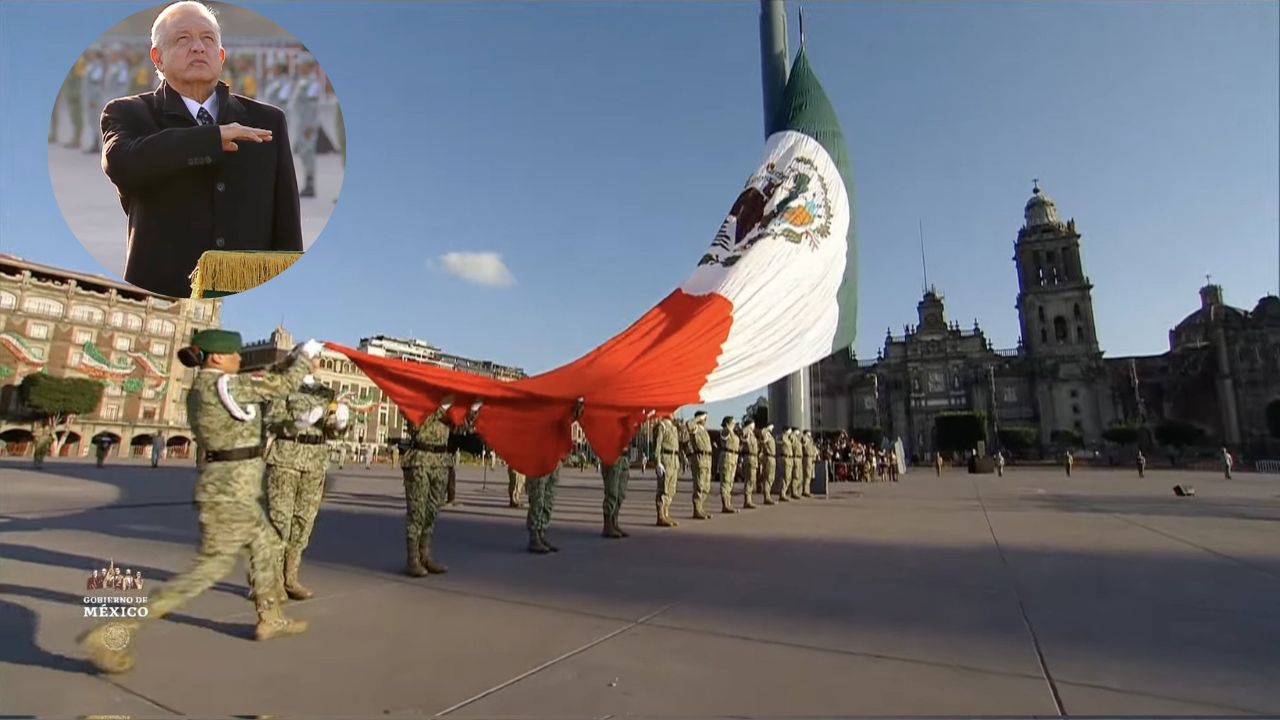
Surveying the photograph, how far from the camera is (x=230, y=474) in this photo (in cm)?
341

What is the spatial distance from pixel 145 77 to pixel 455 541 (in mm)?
5236

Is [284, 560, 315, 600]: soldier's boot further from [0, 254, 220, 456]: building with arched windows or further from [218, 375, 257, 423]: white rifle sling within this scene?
[0, 254, 220, 456]: building with arched windows

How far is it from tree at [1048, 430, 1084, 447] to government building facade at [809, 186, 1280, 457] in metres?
0.68

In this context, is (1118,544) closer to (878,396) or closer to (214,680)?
(214,680)

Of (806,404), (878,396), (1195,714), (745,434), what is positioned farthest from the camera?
(878,396)

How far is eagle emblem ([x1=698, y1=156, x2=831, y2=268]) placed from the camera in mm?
9781

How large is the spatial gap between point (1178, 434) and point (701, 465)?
58.0 meters

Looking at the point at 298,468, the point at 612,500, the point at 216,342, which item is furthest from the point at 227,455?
the point at 612,500

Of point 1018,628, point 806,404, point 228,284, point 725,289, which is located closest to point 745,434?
point 806,404

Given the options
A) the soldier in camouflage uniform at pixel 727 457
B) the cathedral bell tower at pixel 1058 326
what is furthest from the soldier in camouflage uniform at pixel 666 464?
the cathedral bell tower at pixel 1058 326

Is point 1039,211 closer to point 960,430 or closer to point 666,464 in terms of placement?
point 960,430

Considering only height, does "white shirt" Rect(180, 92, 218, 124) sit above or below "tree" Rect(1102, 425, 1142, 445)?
above

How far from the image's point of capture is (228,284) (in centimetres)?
395

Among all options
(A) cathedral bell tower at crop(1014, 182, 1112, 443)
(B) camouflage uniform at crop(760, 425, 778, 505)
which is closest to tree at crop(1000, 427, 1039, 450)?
(A) cathedral bell tower at crop(1014, 182, 1112, 443)
